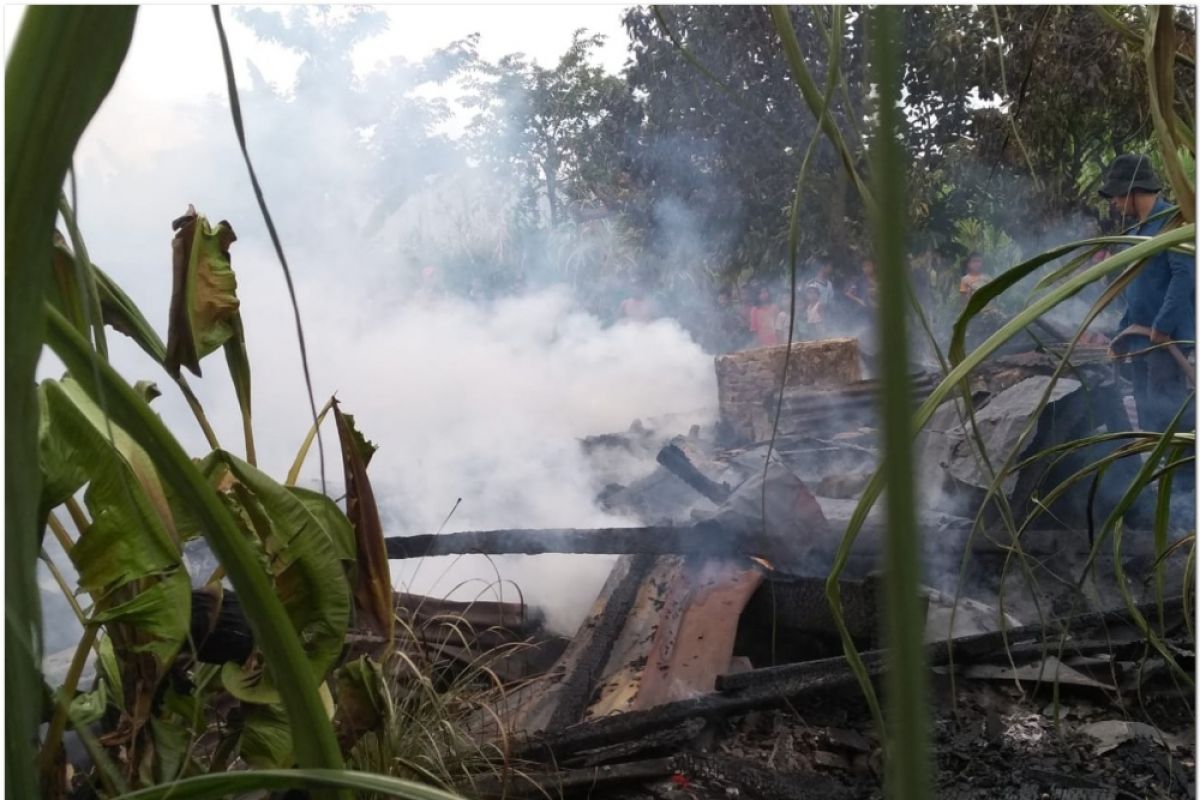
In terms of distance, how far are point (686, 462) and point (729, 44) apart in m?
1.28

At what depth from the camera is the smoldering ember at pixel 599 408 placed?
29 centimetres

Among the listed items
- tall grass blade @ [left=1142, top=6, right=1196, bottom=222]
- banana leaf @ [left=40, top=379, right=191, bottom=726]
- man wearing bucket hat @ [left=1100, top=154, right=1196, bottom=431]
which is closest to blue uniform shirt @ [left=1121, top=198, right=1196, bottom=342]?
man wearing bucket hat @ [left=1100, top=154, right=1196, bottom=431]

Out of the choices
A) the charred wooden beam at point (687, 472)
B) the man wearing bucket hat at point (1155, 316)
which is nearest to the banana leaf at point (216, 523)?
the man wearing bucket hat at point (1155, 316)

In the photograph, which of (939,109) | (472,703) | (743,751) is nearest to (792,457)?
(939,109)

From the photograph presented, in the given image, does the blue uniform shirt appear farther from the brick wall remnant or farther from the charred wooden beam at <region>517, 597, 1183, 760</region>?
the brick wall remnant

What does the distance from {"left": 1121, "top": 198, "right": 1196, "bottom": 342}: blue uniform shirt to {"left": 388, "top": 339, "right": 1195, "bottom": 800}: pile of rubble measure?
19 centimetres

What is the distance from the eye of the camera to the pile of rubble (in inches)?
43.9

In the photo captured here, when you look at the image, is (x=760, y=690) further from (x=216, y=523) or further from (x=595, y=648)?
(x=216, y=523)

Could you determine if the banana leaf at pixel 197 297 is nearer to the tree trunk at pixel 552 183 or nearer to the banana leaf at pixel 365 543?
the banana leaf at pixel 365 543

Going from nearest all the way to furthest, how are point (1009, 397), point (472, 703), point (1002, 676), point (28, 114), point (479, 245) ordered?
point (28, 114) < point (472, 703) < point (1002, 676) < point (1009, 397) < point (479, 245)


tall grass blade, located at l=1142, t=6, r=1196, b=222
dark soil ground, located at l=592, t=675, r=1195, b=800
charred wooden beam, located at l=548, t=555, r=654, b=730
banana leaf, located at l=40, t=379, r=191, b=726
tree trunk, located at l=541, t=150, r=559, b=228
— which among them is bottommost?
dark soil ground, located at l=592, t=675, r=1195, b=800

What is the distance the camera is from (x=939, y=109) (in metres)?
2.75

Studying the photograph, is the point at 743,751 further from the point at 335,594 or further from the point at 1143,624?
the point at 335,594

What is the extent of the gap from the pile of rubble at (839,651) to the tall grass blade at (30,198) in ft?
1.69
